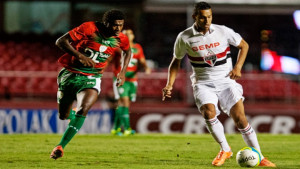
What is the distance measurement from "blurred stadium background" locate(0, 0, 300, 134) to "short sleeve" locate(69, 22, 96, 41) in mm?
9302

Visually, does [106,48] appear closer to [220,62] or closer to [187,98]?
[220,62]

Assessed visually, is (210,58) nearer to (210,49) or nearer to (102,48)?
(210,49)

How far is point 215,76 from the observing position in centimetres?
821

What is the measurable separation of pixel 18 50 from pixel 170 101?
6.83 meters

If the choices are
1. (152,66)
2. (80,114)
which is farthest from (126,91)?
(152,66)

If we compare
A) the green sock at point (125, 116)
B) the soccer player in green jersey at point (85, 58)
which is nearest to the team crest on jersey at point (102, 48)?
the soccer player in green jersey at point (85, 58)

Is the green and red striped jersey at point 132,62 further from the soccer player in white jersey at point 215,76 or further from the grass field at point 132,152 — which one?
the soccer player in white jersey at point 215,76

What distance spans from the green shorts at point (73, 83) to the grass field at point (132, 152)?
2.97 ft

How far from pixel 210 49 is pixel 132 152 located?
257 centimetres

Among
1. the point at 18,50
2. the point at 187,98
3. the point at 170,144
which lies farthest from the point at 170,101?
the point at 170,144

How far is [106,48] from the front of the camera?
338 inches

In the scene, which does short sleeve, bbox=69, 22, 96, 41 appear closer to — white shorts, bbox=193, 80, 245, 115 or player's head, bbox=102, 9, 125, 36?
player's head, bbox=102, 9, 125, 36

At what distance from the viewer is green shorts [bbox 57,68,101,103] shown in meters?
8.55

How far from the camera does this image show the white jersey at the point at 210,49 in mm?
8133
